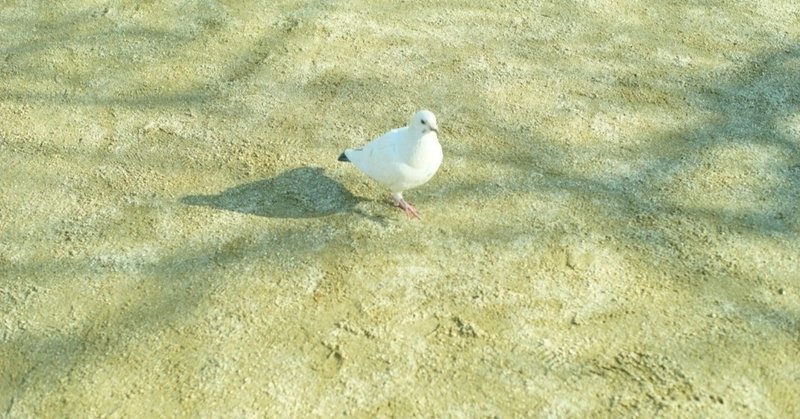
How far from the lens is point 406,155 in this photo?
2.56 metres

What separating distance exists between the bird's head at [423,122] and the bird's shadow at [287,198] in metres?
0.42

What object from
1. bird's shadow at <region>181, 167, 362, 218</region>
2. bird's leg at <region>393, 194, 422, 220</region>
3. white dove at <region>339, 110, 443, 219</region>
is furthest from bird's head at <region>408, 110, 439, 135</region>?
bird's shadow at <region>181, 167, 362, 218</region>

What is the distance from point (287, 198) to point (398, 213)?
0.41 m

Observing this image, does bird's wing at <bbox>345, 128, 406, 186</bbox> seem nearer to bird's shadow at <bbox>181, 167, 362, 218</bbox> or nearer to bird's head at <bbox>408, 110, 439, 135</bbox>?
bird's head at <bbox>408, 110, 439, 135</bbox>

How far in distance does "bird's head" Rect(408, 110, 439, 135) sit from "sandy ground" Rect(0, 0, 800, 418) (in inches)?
14.5

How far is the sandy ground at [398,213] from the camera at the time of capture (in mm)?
2232

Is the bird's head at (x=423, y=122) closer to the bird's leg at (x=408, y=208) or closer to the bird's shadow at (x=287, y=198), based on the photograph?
the bird's leg at (x=408, y=208)

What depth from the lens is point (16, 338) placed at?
2.36m

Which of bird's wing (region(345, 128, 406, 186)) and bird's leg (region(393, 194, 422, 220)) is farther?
bird's leg (region(393, 194, 422, 220))

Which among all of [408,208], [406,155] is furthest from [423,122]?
[408,208]

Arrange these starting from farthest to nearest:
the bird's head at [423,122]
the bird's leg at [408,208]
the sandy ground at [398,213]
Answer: the bird's leg at [408,208], the bird's head at [423,122], the sandy ground at [398,213]

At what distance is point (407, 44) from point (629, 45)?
39.2 inches

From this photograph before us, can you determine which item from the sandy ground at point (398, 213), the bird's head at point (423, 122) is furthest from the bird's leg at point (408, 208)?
the bird's head at point (423, 122)

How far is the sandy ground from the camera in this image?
2232 millimetres
